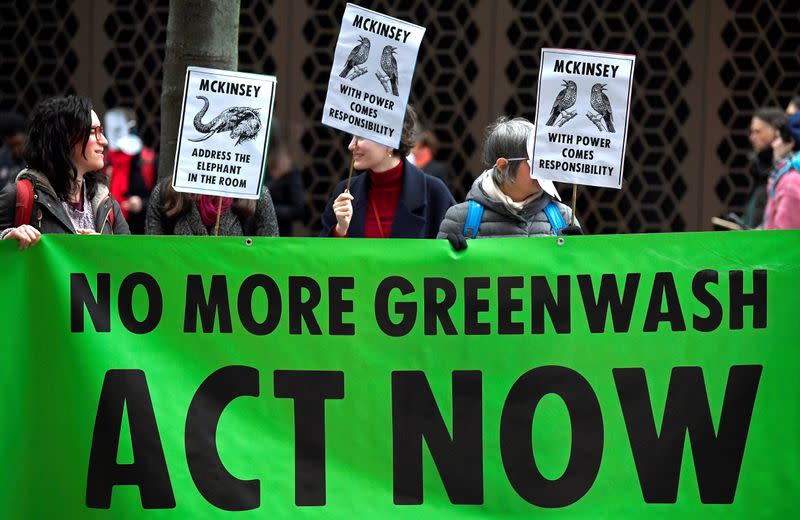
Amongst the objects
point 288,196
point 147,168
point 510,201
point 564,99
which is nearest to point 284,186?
point 288,196

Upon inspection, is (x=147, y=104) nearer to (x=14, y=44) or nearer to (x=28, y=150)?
(x=14, y=44)

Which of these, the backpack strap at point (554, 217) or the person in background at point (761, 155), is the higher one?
the person in background at point (761, 155)

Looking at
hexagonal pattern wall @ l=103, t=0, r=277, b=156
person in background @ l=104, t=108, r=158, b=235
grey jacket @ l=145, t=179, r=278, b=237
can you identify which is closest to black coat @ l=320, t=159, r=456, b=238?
grey jacket @ l=145, t=179, r=278, b=237

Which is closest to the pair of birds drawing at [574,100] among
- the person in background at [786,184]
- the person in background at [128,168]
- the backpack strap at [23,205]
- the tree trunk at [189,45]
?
→ the tree trunk at [189,45]

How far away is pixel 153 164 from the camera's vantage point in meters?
11.0

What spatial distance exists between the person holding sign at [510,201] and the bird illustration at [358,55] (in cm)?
66

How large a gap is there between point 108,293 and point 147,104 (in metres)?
7.34

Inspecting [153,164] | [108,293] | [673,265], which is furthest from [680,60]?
[108,293]

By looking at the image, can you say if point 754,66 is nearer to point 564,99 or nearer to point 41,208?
point 564,99

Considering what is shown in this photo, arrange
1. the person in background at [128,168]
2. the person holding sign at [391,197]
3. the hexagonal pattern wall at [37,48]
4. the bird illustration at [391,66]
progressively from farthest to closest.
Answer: the hexagonal pattern wall at [37,48] < the person in background at [128,168] < the person holding sign at [391,197] < the bird illustration at [391,66]

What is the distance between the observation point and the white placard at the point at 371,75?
554 cm

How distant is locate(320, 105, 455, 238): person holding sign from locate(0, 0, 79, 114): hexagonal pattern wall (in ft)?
21.0

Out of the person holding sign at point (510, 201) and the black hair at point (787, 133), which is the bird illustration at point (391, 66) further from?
the black hair at point (787, 133)

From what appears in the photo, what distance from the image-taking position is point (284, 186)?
30.6 feet
